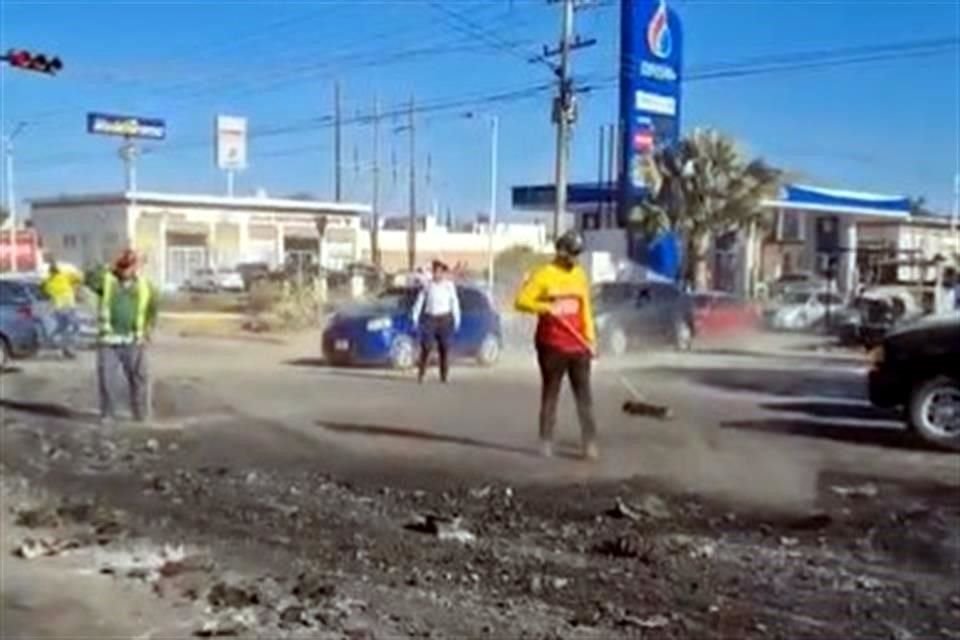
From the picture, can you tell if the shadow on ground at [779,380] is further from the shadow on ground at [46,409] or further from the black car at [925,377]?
the shadow on ground at [46,409]

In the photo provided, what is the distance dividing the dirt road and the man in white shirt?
2.23 meters

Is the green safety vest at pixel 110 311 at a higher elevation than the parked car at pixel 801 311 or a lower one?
higher

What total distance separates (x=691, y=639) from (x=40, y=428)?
9.64 m

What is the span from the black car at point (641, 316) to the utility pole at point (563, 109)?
4.02 m

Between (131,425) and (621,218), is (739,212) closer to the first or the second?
(621,218)

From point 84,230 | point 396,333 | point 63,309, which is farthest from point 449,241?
point 396,333

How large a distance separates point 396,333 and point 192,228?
50.1m

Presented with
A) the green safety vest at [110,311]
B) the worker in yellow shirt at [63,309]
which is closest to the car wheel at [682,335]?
the worker in yellow shirt at [63,309]

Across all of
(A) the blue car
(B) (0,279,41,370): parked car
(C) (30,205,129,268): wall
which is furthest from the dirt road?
(C) (30,205,129,268): wall

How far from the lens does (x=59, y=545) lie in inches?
319

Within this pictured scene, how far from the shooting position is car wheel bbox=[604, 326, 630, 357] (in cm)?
2825

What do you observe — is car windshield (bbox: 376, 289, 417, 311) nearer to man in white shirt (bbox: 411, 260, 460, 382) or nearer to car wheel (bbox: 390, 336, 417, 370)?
car wheel (bbox: 390, 336, 417, 370)

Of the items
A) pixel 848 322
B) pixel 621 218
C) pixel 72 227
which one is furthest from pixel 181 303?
pixel 72 227

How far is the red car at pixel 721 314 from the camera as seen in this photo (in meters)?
33.8
